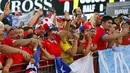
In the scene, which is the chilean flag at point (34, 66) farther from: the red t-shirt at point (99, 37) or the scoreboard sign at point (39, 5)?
the scoreboard sign at point (39, 5)

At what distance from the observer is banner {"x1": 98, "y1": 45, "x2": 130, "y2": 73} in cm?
696

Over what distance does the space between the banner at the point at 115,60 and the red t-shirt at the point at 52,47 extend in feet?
3.81

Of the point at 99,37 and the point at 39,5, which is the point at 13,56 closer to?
the point at 99,37

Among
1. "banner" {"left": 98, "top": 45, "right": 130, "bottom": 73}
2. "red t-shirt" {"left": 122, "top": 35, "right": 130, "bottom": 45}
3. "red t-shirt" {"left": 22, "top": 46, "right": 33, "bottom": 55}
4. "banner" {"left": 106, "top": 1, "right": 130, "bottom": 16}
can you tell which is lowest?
"banner" {"left": 106, "top": 1, "right": 130, "bottom": 16}

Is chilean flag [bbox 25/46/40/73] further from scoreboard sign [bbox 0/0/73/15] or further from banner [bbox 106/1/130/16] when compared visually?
scoreboard sign [bbox 0/0/73/15]

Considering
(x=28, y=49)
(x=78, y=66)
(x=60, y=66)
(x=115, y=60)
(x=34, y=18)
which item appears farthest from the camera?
(x=34, y=18)

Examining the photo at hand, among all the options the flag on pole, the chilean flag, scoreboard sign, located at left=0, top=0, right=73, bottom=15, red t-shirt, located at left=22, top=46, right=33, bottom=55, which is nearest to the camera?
the chilean flag

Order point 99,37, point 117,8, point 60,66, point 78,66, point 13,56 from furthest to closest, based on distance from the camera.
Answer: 1. point 117,8
2. point 99,37
3. point 78,66
4. point 60,66
5. point 13,56

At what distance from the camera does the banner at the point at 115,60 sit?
6.96 meters

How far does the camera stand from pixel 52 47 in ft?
19.6

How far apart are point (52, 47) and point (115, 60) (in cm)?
169

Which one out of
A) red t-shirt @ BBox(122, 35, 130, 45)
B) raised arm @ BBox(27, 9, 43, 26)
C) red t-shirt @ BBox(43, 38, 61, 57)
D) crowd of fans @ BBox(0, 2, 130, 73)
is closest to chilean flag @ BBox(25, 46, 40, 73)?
crowd of fans @ BBox(0, 2, 130, 73)

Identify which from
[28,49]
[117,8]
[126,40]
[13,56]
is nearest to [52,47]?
[28,49]

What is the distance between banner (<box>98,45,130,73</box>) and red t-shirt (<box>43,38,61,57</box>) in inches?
45.7
